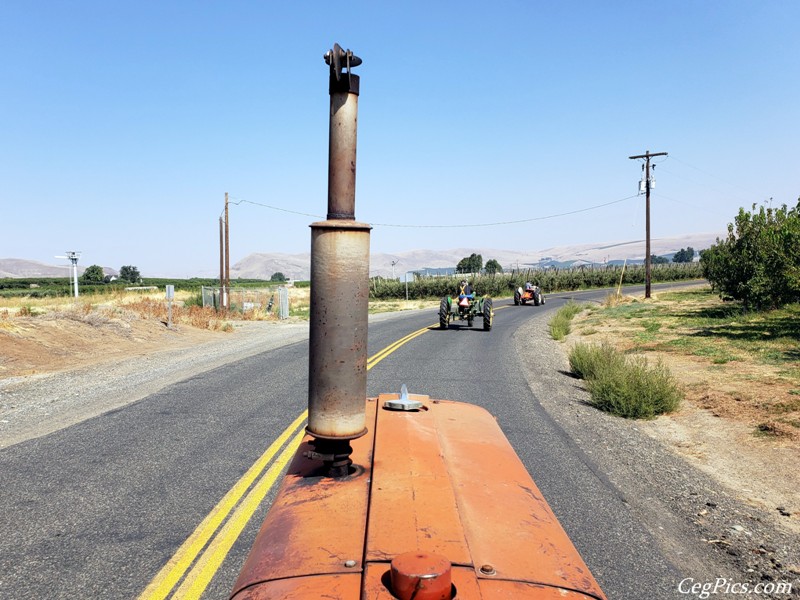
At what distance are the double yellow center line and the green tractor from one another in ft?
47.9

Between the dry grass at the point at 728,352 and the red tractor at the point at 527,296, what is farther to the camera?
the red tractor at the point at 527,296

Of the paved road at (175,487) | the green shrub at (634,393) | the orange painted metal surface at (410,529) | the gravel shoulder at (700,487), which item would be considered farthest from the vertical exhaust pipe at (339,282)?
the green shrub at (634,393)

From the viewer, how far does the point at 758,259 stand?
863 inches

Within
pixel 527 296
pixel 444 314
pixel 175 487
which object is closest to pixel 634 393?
pixel 175 487

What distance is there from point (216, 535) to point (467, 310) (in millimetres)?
17134

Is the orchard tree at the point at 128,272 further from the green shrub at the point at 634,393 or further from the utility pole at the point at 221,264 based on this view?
the green shrub at the point at 634,393

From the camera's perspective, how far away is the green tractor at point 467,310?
805 inches

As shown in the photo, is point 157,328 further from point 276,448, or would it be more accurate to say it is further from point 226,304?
point 276,448

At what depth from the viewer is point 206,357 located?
A: 48.0 ft

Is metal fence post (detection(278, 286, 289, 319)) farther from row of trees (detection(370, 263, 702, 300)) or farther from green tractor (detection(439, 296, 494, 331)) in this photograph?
row of trees (detection(370, 263, 702, 300))

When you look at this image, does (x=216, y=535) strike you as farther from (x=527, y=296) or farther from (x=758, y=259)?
(x=527, y=296)

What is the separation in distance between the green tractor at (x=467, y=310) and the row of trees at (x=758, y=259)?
9.25 m
